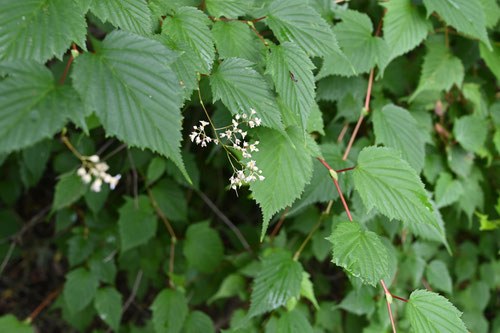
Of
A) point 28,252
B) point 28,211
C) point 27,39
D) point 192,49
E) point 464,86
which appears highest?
point 27,39

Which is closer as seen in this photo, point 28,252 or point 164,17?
point 164,17

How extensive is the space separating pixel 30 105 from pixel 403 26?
151 centimetres

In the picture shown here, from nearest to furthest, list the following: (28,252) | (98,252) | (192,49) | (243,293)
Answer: (192,49), (243,293), (98,252), (28,252)

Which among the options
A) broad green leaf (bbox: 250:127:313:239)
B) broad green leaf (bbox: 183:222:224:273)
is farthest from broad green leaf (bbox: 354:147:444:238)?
broad green leaf (bbox: 183:222:224:273)

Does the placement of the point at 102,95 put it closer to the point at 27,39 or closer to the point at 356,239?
the point at 27,39

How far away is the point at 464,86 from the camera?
79.5 inches

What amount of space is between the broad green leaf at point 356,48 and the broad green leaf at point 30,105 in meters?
1.06

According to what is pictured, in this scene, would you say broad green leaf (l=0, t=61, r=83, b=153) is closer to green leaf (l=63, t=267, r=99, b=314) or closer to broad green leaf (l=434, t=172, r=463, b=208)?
green leaf (l=63, t=267, r=99, b=314)

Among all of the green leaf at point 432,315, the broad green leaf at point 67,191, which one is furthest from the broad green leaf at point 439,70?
the broad green leaf at point 67,191

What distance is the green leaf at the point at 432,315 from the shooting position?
1.10 m

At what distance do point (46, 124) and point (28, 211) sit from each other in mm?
2858

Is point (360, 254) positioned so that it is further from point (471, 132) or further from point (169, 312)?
point (471, 132)

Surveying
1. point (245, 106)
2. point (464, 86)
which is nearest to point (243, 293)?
point (245, 106)

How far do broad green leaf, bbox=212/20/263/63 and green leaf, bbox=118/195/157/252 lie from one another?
114 centimetres
